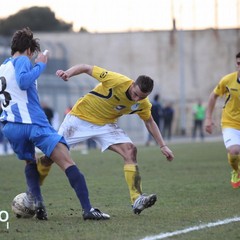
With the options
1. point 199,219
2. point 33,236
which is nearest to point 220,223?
point 199,219

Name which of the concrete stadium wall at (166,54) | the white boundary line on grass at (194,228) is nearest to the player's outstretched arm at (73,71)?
the white boundary line on grass at (194,228)

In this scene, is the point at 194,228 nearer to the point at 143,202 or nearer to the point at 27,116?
the point at 143,202

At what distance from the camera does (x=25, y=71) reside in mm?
8375

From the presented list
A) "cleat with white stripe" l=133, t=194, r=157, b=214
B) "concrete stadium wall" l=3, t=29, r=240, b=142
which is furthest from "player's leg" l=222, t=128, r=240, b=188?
"concrete stadium wall" l=3, t=29, r=240, b=142

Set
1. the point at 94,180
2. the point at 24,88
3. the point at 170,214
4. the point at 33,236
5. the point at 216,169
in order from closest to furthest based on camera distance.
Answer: the point at 33,236 → the point at 24,88 → the point at 170,214 → the point at 94,180 → the point at 216,169

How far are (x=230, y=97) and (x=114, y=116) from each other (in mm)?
2935

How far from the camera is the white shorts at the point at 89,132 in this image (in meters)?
9.62

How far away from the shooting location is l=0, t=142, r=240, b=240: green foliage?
7.86m

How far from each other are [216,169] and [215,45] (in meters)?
36.0

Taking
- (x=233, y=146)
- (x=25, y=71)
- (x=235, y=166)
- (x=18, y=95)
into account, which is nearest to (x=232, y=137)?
(x=233, y=146)

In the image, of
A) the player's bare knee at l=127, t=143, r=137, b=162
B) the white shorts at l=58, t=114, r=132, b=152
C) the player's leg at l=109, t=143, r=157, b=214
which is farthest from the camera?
the white shorts at l=58, t=114, r=132, b=152

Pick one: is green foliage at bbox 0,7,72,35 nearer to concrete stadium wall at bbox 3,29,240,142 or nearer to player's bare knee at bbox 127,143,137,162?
concrete stadium wall at bbox 3,29,240,142

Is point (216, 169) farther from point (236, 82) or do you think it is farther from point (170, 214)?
point (170, 214)

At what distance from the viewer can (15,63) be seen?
8.52 metres
